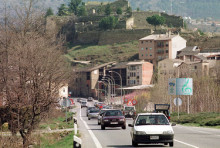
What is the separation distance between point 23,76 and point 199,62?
321ft

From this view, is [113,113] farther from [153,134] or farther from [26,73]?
[153,134]

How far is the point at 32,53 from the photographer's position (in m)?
42.5

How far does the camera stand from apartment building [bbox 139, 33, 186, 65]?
547 feet

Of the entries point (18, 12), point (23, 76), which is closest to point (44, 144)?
point (23, 76)

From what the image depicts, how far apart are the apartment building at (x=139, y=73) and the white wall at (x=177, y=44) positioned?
11525 millimetres

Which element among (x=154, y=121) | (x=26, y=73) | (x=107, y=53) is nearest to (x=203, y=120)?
(x=26, y=73)

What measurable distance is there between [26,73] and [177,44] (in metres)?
132

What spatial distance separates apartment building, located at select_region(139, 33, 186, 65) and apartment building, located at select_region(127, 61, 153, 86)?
404 inches

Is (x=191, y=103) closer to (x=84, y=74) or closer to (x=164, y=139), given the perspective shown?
(x=164, y=139)

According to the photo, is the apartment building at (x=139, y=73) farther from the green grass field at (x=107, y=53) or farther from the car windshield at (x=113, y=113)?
the car windshield at (x=113, y=113)

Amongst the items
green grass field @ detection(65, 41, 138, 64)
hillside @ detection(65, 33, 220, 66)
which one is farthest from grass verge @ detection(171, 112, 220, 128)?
green grass field @ detection(65, 41, 138, 64)

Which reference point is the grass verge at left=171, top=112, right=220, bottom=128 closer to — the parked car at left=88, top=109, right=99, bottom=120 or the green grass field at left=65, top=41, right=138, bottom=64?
the parked car at left=88, top=109, right=99, bottom=120

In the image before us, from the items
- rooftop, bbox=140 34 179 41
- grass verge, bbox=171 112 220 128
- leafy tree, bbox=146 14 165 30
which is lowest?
grass verge, bbox=171 112 220 128

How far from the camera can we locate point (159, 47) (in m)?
171
